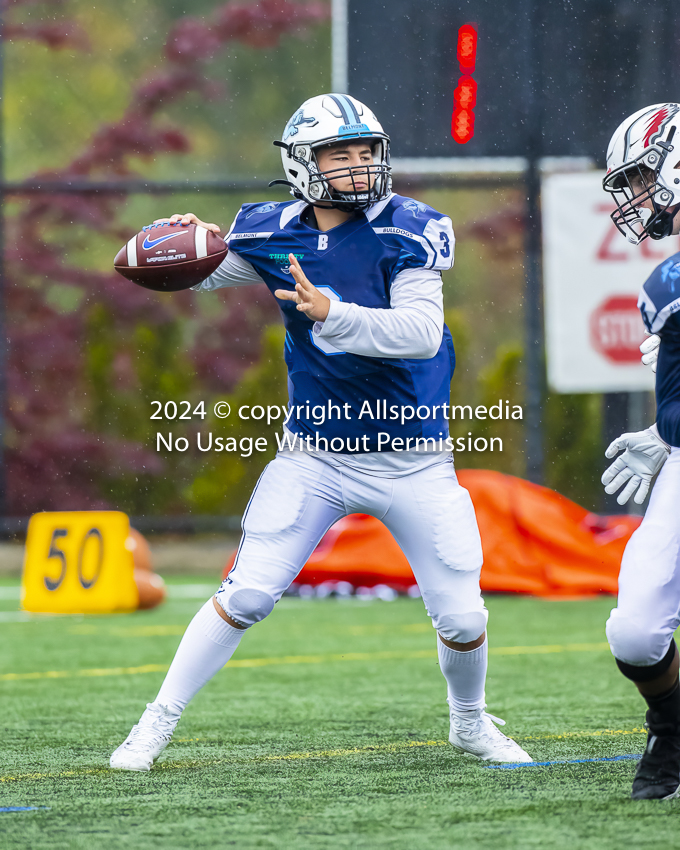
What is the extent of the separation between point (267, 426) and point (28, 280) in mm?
2596

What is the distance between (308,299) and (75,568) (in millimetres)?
4931

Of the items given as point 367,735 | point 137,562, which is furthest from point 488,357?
point 367,735

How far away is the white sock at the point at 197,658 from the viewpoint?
3.67 metres

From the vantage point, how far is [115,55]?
55.4 feet

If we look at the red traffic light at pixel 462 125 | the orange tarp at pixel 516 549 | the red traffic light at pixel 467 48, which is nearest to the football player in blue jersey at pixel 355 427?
the orange tarp at pixel 516 549

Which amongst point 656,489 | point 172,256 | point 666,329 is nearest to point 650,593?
point 656,489

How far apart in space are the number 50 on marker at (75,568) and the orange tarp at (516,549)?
4.75 ft

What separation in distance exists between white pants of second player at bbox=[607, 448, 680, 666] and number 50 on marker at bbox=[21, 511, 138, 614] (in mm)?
5164

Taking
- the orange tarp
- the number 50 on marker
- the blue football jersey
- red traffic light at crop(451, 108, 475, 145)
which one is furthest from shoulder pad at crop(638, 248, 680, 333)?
red traffic light at crop(451, 108, 475, 145)

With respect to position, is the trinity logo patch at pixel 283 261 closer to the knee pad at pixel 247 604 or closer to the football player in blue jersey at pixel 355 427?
the football player in blue jersey at pixel 355 427

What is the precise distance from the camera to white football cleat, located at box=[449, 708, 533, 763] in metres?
3.77

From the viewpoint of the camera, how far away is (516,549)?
8.88 meters

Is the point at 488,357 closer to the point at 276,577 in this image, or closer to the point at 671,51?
the point at 671,51

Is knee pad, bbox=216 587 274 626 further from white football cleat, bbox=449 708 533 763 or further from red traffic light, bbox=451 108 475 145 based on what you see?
red traffic light, bbox=451 108 475 145
